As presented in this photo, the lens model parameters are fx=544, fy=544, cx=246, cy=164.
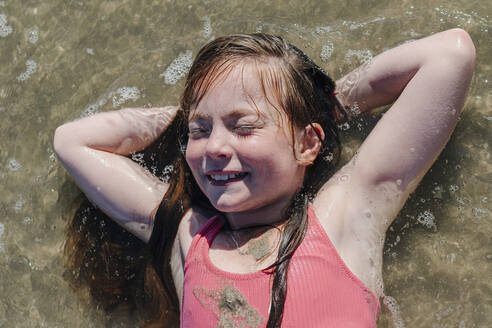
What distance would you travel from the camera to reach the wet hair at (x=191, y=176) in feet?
8.46

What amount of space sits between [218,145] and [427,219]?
138cm

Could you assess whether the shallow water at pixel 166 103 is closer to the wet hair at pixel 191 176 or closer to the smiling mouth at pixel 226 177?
the wet hair at pixel 191 176

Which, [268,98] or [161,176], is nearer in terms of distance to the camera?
[268,98]

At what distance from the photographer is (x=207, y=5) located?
367 centimetres

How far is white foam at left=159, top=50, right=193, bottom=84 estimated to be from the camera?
3.57 meters

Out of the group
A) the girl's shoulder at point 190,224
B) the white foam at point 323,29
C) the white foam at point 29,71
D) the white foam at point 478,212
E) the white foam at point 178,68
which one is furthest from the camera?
the white foam at point 29,71

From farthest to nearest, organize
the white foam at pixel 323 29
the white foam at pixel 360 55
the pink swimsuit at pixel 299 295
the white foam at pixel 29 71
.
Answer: the white foam at pixel 29 71
the white foam at pixel 323 29
the white foam at pixel 360 55
the pink swimsuit at pixel 299 295

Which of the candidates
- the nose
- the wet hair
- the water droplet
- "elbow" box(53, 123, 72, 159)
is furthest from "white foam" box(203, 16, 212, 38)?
the water droplet

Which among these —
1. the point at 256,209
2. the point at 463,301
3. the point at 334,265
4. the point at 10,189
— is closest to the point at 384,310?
the point at 463,301

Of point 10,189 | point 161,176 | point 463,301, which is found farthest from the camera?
point 10,189

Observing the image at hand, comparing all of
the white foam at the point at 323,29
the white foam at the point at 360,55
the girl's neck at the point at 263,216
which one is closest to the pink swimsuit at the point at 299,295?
the girl's neck at the point at 263,216

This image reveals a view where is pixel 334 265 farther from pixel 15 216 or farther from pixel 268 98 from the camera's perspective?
pixel 15 216

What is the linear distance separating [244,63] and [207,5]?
1277 millimetres

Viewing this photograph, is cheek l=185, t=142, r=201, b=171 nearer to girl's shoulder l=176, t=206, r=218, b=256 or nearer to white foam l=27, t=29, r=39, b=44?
girl's shoulder l=176, t=206, r=218, b=256
